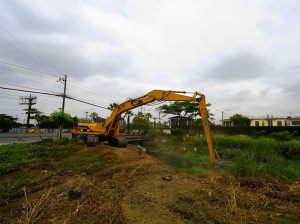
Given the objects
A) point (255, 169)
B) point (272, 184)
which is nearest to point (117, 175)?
point (272, 184)

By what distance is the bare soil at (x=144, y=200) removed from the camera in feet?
12.4

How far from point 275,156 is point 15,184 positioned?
13716 millimetres

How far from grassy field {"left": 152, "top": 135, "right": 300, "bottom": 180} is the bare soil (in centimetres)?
231

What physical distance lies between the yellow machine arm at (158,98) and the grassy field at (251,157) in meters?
1.38

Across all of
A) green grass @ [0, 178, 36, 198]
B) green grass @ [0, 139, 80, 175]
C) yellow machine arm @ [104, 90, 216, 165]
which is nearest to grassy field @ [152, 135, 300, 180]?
yellow machine arm @ [104, 90, 216, 165]

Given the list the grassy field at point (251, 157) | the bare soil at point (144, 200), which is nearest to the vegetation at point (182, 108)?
the grassy field at point (251, 157)

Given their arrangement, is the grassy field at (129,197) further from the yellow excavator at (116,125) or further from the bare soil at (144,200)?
the yellow excavator at (116,125)

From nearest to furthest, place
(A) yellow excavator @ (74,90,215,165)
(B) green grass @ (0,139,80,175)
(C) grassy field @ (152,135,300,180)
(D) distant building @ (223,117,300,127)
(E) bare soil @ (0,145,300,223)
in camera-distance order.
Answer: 1. (E) bare soil @ (0,145,300,223)
2. (B) green grass @ (0,139,80,175)
3. (C) grassy field @ (152,135,300,180)
4. (A) yellow excavator @ (74,90,215,165)
5. (D) distant building @ (223,117,300,127)

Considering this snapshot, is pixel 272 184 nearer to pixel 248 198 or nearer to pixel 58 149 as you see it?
pixel 248 198

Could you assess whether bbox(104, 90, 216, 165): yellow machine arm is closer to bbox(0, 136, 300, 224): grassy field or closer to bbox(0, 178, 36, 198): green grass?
bbox(0, 136, 300, 224): grassy field

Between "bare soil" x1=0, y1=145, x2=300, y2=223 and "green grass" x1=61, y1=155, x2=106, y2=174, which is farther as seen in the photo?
"green grass" x1=61, y1=155, x2=106, y2=174

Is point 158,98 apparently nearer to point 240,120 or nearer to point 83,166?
point 83,166

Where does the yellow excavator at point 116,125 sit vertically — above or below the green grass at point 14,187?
above

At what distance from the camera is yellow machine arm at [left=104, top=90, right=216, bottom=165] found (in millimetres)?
8923
